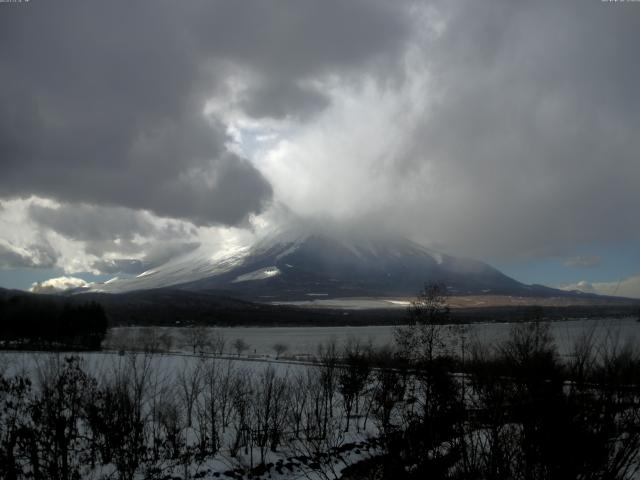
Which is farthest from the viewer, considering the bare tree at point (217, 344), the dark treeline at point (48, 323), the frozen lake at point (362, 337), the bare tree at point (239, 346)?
the bare tree at point (239, 346)

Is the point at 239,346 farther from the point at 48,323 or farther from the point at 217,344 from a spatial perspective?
the point at 48,323

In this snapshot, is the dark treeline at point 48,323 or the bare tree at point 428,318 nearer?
the bare tree at point 428,318

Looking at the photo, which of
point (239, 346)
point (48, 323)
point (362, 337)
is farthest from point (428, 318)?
point (362, 337)

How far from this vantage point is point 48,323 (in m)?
80.8

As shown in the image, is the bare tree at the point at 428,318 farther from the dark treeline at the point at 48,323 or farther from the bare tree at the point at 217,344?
the dark treeline at the point at 48,323

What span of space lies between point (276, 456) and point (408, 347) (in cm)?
1381

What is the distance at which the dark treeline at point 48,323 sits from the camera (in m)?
75.1

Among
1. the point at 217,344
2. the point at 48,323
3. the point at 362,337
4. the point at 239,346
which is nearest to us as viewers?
the point at 48,323

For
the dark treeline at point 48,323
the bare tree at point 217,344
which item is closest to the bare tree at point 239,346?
the bare tree at point 217,344

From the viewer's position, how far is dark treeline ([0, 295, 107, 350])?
7505cm

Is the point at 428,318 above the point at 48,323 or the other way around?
above

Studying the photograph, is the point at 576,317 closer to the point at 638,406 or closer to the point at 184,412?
the point at 184,412

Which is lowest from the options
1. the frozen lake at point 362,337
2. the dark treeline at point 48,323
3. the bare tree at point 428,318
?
the frozen lake at point 362,337

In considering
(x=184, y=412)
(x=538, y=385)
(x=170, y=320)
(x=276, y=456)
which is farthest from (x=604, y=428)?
(x=170, y=320)
